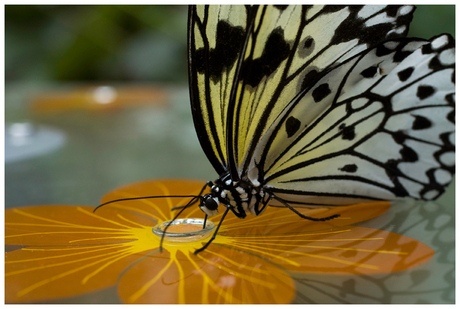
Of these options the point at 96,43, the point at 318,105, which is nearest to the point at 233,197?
the point at 318,105

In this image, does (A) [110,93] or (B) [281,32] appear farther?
(A) [110,93]

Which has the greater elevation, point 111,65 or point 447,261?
point 111,65

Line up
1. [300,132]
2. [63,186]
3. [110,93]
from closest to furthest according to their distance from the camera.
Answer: [300,132]
[63,186]
[110,93]

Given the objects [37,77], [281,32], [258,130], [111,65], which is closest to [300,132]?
[258,130]

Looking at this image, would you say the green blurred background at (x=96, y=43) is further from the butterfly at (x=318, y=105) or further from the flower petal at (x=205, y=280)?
the flower petal at (x=205, y=280)

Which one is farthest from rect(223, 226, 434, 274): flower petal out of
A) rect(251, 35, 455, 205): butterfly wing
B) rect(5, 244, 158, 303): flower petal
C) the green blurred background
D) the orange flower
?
the green blurred background

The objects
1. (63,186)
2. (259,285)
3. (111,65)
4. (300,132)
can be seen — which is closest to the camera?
(259,285)

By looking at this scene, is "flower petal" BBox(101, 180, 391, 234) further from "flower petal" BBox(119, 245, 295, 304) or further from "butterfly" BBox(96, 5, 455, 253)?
"flower petal" BBox(119, 245, 295, 304)

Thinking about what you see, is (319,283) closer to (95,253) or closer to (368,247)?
(368,247)
